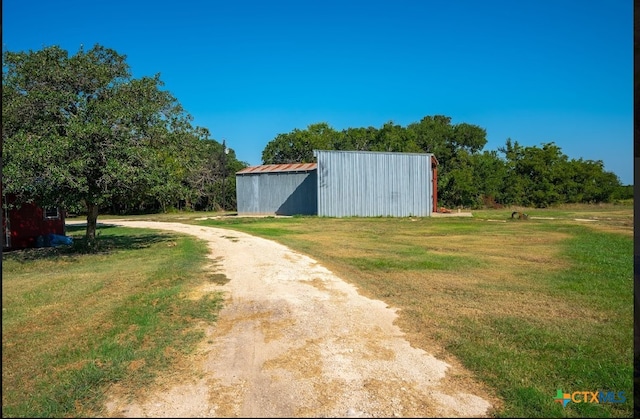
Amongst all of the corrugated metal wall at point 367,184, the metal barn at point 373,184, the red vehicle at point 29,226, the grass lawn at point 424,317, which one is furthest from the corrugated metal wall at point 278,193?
the grass lawn at point 424,317

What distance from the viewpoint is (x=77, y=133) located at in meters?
11.7

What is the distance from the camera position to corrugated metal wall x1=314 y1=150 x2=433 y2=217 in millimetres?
31812

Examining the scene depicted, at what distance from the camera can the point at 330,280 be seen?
8992 millimetres

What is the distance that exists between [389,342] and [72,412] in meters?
3.47

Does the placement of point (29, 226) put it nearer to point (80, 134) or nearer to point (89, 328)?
point (80, 134)

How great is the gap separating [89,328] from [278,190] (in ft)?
102

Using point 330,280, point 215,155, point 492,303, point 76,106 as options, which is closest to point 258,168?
point 215,155

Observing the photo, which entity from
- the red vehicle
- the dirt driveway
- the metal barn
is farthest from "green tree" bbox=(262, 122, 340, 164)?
the dirt driveway

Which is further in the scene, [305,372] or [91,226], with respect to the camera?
[91,226]

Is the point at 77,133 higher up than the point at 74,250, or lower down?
higher up

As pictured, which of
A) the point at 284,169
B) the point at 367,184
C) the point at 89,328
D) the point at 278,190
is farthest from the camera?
the point at 284,169

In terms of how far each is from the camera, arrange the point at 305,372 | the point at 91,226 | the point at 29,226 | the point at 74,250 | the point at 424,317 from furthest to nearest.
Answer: the point at 29,226 → the point at 91,226 → the point at 74,250 → the point at 424,317 → the point at 305,372

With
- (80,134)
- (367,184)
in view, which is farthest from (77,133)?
(367,184)

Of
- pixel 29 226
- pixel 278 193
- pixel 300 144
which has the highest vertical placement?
pixel 300 144
